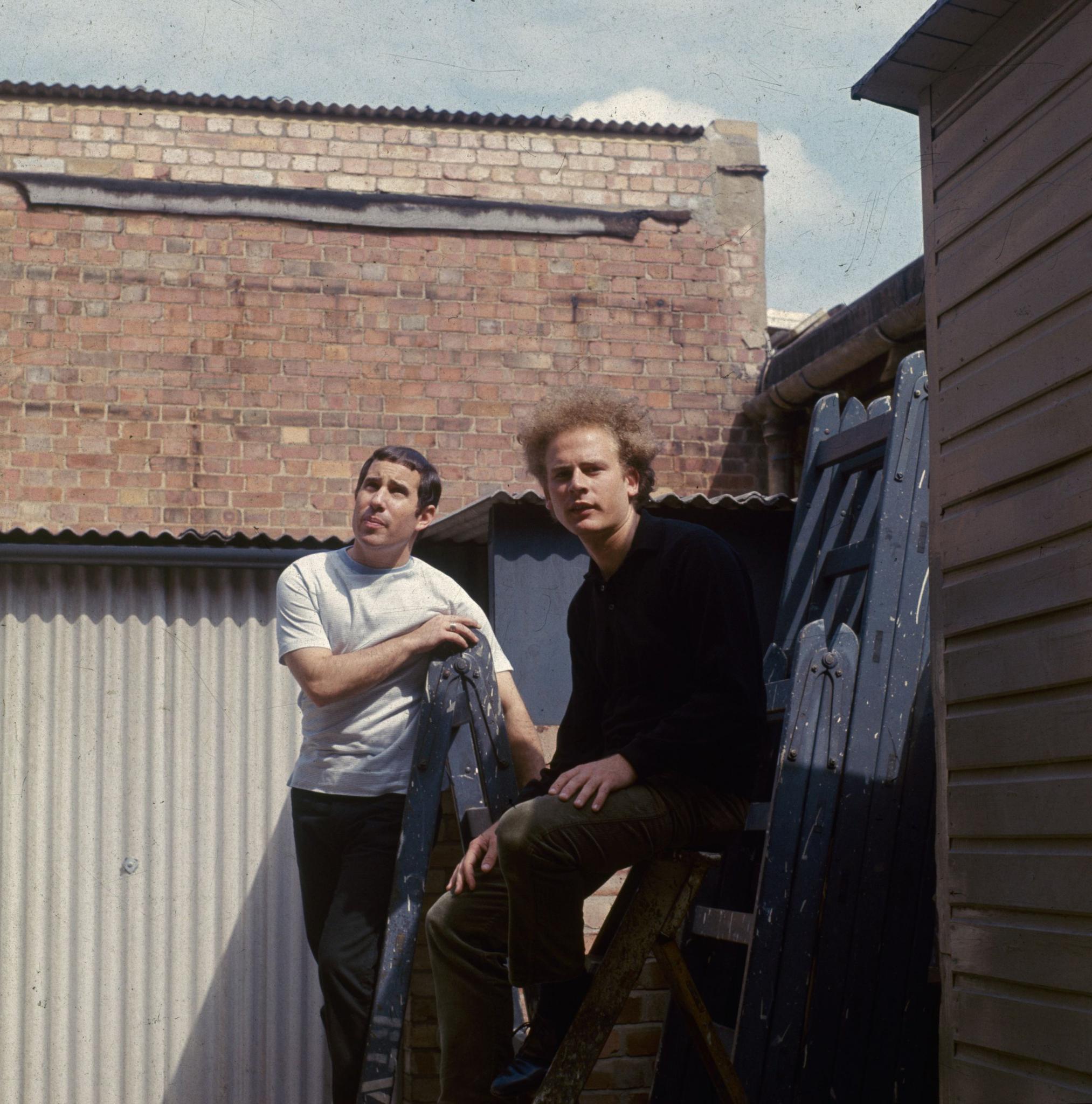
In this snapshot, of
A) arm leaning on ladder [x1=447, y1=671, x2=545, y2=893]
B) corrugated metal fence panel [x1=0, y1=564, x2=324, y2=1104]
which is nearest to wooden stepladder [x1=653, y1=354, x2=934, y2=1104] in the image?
arm leaning on ladder [x1=447, y1=671, x2=545, y2=893]

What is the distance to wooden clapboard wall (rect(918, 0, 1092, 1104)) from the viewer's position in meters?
2.98

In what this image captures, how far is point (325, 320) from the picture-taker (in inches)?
347

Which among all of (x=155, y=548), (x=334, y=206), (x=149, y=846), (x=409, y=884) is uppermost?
(x=334, y=206)

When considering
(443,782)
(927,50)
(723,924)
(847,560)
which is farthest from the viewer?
(847,560)

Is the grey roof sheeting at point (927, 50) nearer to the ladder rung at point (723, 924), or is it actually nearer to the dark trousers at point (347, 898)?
the ladder rung at point (723, 924)

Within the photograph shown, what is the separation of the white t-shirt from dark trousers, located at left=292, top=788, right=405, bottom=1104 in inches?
2.5

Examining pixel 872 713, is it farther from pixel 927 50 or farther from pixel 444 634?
pixel 927 50

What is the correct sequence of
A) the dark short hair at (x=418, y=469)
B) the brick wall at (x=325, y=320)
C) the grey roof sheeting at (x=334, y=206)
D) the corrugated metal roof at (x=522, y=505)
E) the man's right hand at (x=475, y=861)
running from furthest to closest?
the grey roof sheeting at (x=334, y=206)
the brick wall at (x=325, y=320)
the corrugated metal roof at (x=522, y=505)
the dark short hair at (x=418, y=469)
the man's right hand at (x=475, y=861)

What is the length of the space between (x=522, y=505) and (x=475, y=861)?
2.90 meters

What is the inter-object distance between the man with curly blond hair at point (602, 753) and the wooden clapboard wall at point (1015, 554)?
24.6 inches

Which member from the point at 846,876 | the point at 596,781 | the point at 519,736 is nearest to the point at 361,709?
the point at 519,736

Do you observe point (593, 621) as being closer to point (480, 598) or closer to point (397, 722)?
point (397, 722)

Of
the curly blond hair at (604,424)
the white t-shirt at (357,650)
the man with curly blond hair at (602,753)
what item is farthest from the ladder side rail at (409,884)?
the curly blond hair at (604,424)

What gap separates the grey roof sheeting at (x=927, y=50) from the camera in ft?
11.2
